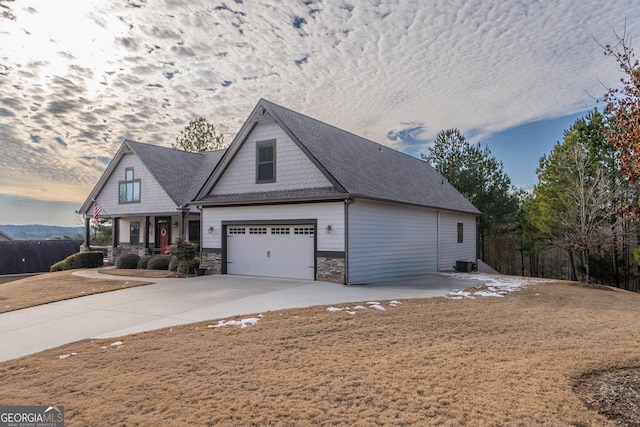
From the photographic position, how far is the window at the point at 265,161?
1537 cm

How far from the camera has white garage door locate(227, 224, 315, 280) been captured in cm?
1435

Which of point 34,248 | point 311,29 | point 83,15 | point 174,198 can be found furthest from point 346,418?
point 34,248

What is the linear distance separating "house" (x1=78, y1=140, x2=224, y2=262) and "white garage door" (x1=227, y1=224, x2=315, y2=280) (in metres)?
6.16

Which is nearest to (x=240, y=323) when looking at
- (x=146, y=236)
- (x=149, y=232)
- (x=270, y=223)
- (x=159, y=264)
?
(x=270, y=223)

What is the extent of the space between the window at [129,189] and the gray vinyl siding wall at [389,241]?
15695 mm

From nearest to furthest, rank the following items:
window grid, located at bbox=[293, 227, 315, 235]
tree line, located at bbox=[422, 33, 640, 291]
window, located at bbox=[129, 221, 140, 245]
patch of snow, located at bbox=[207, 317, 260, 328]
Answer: tree line, located at bbox=[422, 33, 640, 291]
patch of snow, located at bbox=[207, 317, 260, 328]
window grid, located at bbox=[293, 227, 315, 235]
window, located at bbox=[129, 221, 140, 245]

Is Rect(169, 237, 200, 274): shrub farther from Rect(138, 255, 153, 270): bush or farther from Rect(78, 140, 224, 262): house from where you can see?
Rect(78, 140, 224, 262): house

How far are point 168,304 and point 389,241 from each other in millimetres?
8751

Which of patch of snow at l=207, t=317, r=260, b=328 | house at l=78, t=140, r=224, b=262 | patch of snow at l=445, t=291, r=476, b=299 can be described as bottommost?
patch of snow at l=445, t=291, r=476, b=299

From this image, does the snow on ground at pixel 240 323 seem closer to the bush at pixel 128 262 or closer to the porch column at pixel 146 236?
the bush at pixel 128 262

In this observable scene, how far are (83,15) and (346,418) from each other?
13.0 m

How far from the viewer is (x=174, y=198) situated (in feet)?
70.1

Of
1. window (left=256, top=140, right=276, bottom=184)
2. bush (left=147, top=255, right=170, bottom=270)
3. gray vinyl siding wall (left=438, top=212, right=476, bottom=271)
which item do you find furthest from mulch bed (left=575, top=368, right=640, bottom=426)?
bush (left=147, top=255, right=170, bottom=270)

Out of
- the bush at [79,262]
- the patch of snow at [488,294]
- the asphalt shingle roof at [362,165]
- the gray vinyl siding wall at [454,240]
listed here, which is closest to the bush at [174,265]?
the bush at [79,262]
